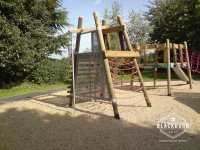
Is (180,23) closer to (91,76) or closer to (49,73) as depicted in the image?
(49,73)

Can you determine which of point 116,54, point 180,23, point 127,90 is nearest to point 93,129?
point 116,54

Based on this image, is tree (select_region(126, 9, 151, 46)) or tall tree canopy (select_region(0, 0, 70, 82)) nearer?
tall tree canopy (select_region(0, 0, 70, 82))

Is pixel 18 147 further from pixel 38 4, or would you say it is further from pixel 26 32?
pixel 38 4

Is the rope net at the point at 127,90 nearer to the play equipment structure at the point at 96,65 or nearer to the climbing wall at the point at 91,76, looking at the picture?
the play equipment structure at the point at 96,65

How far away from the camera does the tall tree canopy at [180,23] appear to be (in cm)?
1650

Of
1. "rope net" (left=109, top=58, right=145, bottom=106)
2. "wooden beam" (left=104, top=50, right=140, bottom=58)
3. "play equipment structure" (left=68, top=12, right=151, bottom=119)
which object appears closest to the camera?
"wooden beam" (left=104, top=50, right=140, bottom=58)

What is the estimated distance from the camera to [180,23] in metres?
17.5

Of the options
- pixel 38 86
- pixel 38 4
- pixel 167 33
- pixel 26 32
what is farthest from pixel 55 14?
pixel 167 33

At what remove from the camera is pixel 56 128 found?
11.4 ft

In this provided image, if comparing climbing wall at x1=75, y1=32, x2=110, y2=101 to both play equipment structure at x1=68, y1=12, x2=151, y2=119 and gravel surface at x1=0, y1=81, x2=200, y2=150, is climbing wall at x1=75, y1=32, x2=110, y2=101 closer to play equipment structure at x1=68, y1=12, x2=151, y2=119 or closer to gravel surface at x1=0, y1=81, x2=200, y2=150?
play equipment structure at x1=68, y1=12, x2=151, y2=119

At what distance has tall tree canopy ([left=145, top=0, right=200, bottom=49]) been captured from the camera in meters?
16.5

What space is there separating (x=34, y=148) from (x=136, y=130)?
76.2 inches

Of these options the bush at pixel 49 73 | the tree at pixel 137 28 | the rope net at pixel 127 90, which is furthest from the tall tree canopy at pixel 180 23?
the bush at pixel 49 73

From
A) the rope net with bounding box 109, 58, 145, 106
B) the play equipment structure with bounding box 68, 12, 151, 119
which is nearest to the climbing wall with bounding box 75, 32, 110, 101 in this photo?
the play equipment structure with bounding box 68, 12, 151, 119
